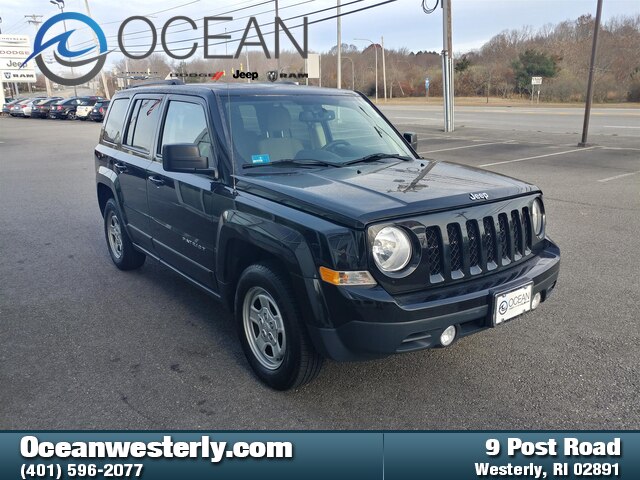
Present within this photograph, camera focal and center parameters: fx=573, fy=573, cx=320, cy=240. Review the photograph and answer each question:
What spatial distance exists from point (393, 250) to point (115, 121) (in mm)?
3949

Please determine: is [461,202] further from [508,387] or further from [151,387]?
[151,387]

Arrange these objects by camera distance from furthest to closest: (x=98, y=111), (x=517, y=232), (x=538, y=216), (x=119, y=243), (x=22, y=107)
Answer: (x=22, y=107) → (x=98, y=111) → (x=119, y=243) → (x=538, y=216) → (x=517, y=232)

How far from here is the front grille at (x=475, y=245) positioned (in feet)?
10.4

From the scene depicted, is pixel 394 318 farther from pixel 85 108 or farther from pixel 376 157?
pixel 85 108

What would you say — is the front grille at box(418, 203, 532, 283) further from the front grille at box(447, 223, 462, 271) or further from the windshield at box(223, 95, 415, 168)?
the windshield at box(223, 95, 415, 168)

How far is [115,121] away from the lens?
19.2 ft

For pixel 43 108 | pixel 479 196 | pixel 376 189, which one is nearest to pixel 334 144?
pixel 376 189

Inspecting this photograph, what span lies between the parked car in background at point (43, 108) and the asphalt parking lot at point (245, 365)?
42.7 metres

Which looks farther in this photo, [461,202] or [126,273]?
[126,273]

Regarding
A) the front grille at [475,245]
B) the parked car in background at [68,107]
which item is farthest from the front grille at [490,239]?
the parked car in background at [68,107]

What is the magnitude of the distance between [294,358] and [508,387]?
137 cm

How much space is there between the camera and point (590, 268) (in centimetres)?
586

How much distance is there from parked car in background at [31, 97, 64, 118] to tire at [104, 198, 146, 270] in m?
42.9

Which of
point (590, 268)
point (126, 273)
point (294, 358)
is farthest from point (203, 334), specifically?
point (590, 268)
